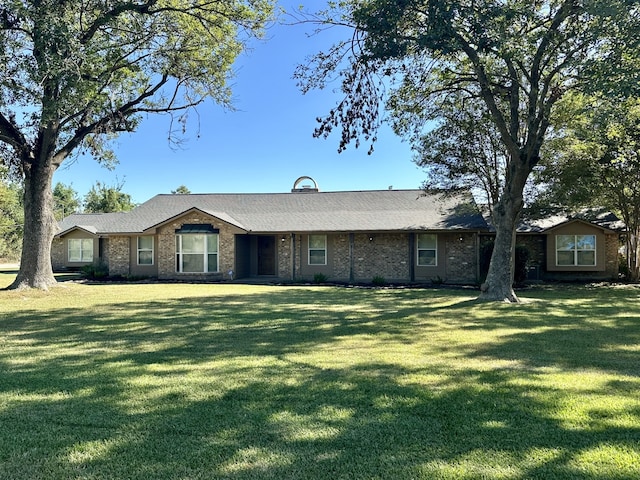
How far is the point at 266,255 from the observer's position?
23.3m

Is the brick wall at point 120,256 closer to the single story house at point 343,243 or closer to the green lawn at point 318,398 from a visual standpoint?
the single story house at point 343,243

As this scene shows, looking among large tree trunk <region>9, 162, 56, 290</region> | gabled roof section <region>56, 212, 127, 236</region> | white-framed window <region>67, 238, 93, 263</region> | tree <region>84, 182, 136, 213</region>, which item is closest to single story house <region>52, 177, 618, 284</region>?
gabled roof section <region>56, 212, 127, 236</region>

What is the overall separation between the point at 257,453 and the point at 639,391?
4.29 meters

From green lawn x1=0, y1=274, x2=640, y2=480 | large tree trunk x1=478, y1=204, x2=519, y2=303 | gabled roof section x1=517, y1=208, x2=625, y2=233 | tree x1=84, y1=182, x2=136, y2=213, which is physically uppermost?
tree x1=84, y1=182, x2=136, y2=213

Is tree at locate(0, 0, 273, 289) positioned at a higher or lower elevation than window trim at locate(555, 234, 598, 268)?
higher

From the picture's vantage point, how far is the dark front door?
2319cm

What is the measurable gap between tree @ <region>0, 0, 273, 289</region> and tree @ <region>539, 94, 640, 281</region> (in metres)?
11.5

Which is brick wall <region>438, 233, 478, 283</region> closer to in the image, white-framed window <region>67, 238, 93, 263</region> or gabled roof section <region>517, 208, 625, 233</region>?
gabled roof section <region>517, 208, 625, 233</region>

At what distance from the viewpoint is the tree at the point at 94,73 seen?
40.2ft

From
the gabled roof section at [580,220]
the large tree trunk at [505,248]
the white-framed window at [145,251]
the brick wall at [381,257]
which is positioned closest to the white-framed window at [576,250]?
the gabled roof section at [580,220]

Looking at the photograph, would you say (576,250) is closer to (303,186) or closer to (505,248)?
(505,248)

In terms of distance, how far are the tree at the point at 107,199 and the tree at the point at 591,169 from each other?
1469 inches

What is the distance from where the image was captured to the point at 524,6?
9367 mm

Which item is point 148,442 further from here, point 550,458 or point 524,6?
point 524,6
